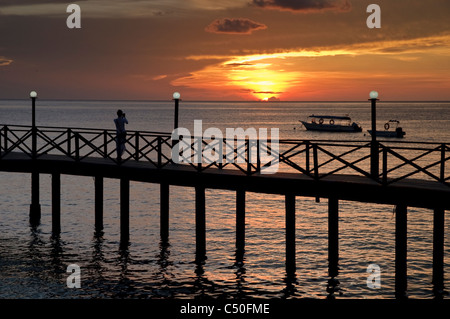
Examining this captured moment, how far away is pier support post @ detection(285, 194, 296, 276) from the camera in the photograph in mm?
21453

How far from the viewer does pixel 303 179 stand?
2033 centimetres

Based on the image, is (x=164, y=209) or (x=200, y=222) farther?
(x=164, y=209)

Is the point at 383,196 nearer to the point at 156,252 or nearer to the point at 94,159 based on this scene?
the point at 156,252

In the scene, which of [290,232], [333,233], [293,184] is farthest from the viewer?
[290,232]

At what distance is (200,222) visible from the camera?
78.9 ft

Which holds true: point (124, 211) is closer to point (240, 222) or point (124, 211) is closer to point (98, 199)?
point (98, 199)

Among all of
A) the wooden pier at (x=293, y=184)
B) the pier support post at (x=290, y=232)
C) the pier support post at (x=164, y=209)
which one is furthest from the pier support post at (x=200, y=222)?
the pier support post at (x=290, y=232)

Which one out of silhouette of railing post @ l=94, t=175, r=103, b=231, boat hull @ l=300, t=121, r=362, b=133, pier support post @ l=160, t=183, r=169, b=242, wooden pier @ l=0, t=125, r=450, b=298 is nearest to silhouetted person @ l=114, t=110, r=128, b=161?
wooden pier @ l=0, t=125, r=450, b=298

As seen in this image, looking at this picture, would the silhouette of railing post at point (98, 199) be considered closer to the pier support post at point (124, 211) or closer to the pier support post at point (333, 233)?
the pier support post at point (124, 211)

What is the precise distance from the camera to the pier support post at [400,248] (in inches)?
761

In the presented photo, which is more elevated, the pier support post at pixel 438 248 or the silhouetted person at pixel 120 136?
the silhouetted person at pixel 120 136

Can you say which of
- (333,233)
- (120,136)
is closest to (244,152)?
(120,136)

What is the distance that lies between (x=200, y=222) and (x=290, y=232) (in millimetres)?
3812

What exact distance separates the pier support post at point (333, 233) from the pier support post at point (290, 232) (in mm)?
1224
